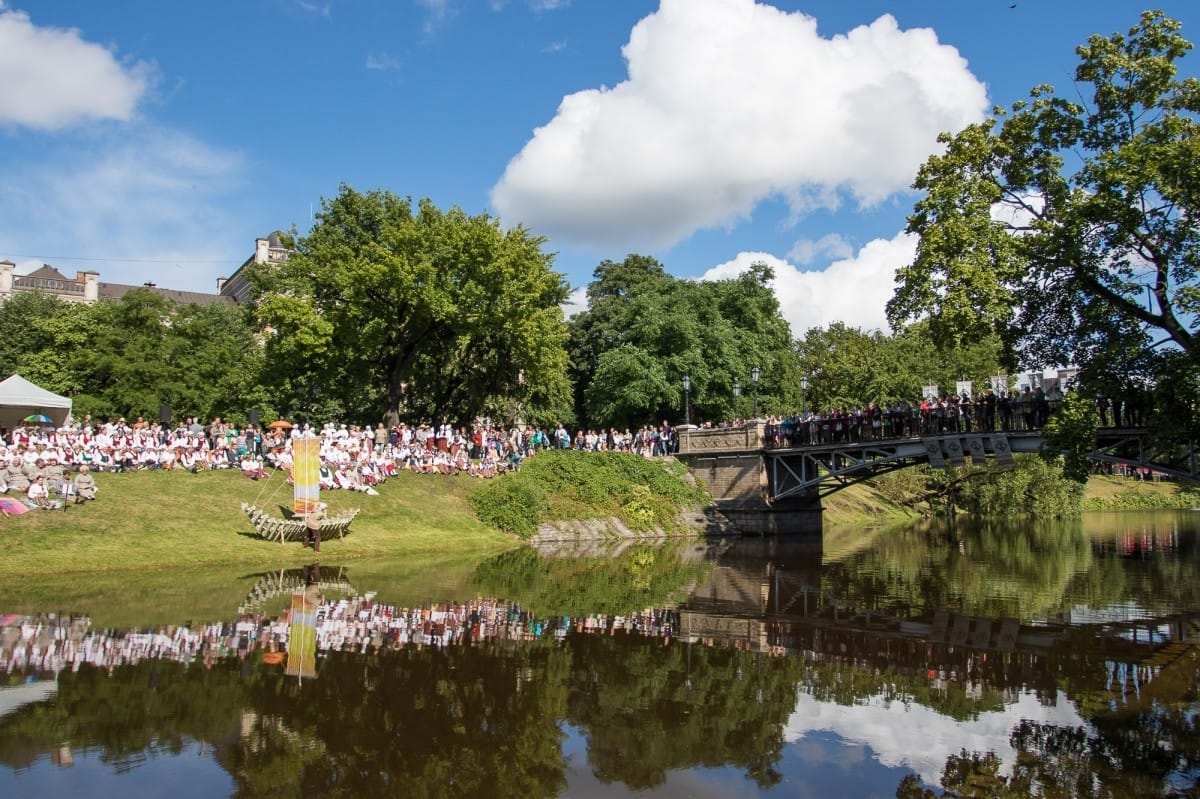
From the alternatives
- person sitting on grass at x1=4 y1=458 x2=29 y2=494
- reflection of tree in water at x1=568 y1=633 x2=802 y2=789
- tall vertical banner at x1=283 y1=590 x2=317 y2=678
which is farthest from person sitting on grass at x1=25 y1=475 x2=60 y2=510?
reflection of tree in water at x1=568 y1=633 x2=802 y2=789

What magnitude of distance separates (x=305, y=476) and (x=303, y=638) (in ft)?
41.5

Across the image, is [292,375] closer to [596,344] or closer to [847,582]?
[596,344]

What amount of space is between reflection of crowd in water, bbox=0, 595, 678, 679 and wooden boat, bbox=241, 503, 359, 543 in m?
8.03

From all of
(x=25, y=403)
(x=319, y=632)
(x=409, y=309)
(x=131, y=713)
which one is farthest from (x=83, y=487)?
(x=409, y=309)

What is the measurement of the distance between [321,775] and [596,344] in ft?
160

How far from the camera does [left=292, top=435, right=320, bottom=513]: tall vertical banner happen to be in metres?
24.9

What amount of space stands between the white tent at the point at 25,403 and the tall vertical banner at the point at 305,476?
11.5m

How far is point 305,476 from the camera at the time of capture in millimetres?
25031

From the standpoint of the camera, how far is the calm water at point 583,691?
26.7ft

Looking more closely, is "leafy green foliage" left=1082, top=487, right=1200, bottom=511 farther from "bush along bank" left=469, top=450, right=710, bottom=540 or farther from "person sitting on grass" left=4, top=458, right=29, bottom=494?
"person sitting on grass" left=4, top=458, right=29, bottom=494

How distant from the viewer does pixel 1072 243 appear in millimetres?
19719

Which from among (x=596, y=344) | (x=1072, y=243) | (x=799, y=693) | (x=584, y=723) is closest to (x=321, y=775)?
(x=584, y=723)

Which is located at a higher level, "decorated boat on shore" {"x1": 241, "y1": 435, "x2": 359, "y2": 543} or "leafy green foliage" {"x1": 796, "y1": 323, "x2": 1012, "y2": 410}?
"leafy green foliage" {"x1": 796, "y1": 323, "x2": 1012, "y2": 410}

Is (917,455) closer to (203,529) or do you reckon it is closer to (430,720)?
(203,529)
